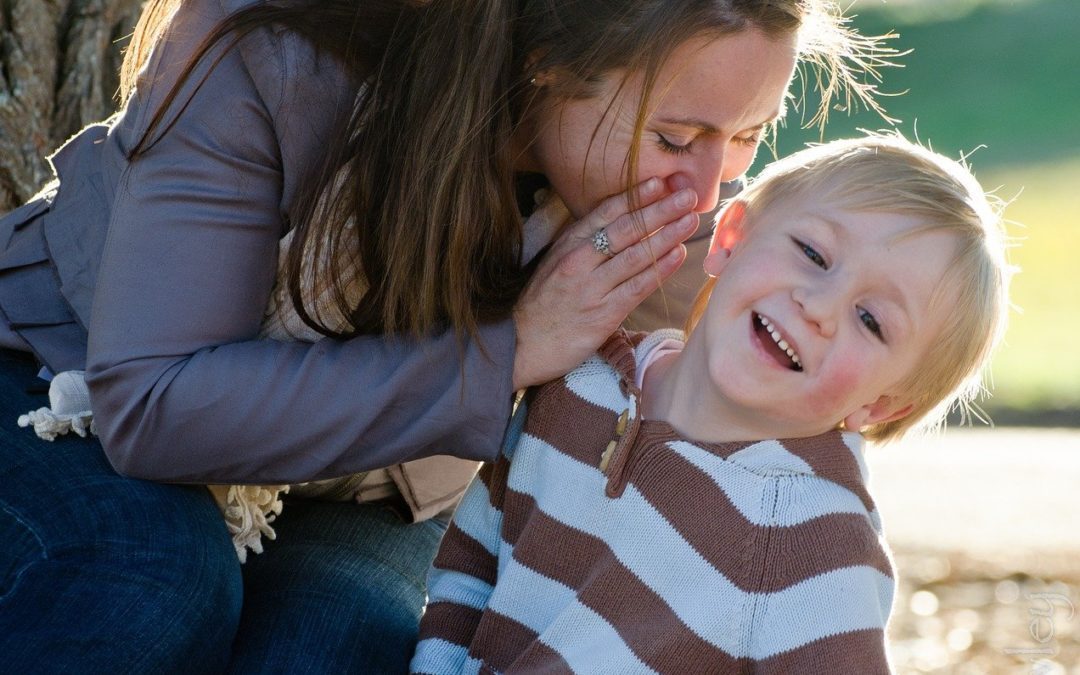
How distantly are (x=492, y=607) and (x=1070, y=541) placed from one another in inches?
106

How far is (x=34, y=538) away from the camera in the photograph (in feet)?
6.02

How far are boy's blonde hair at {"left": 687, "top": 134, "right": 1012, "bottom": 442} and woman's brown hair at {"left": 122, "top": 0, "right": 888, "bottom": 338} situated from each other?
0.73 ft

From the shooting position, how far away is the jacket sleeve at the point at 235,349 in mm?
1821

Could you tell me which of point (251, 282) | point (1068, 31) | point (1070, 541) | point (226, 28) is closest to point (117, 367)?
point (251, 282)

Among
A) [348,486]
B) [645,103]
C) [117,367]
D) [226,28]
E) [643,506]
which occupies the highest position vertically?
[226,28]

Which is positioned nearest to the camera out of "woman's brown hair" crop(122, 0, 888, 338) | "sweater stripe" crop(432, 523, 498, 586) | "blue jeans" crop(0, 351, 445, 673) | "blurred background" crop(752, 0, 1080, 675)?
"blue jeans" crop(0, 351, 445, 673)

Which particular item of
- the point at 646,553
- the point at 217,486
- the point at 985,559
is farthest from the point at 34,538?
the point at 985,559

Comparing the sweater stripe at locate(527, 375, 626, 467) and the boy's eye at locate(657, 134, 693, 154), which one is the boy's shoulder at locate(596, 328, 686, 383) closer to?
the sweater stripe at locate(527, 375, 626, 467)

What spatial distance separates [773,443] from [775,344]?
13cm

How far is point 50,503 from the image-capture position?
1885 mm

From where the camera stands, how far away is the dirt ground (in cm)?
347

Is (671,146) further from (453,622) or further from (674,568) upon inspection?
(453,622)

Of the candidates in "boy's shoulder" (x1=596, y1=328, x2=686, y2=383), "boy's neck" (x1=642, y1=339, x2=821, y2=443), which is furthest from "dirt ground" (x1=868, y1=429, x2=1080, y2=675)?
"boy's neck" (x1=642, y1=339, x2=821, y2=443)

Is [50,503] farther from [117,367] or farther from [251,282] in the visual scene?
[251,282]
